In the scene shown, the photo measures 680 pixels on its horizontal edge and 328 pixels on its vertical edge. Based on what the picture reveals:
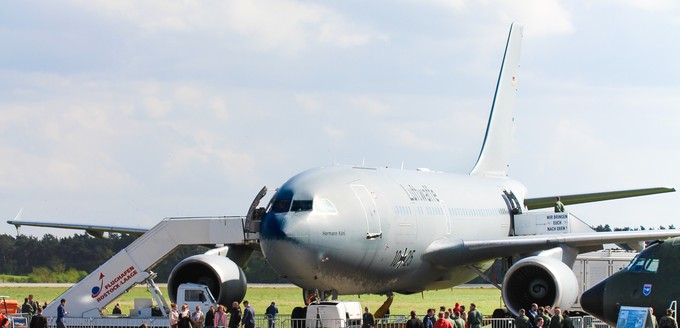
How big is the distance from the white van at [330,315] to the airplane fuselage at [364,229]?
106cm

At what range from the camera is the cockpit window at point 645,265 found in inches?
862

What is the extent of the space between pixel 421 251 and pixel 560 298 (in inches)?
165

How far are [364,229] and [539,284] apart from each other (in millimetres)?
4978

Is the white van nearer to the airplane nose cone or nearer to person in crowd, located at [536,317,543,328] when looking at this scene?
person in crowd, located at [536,317,543,328]

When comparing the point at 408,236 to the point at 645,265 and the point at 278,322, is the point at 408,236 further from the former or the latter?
the point at 645,265

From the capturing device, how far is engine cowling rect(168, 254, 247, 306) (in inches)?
1255

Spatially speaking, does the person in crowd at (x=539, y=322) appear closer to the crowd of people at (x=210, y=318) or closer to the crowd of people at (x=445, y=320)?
the crowd of people at (x=445, y=320)

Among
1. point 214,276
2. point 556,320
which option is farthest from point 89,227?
point 556,320

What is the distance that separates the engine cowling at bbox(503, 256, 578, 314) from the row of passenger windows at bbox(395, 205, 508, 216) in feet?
10.0

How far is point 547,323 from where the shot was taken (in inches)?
1073

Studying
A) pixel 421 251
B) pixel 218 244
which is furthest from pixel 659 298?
pixel 218 244

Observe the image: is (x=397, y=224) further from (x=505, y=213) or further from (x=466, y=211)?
(x=505, y=213)

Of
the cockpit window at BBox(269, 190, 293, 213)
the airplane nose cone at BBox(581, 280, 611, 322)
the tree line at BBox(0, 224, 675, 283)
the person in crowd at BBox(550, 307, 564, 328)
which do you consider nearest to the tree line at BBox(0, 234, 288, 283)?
the tree line at BBox(0, 224, 675, 283)

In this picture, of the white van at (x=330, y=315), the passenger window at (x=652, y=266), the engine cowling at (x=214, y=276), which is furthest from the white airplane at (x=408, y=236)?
the passenger window at (x=652, y=266)
